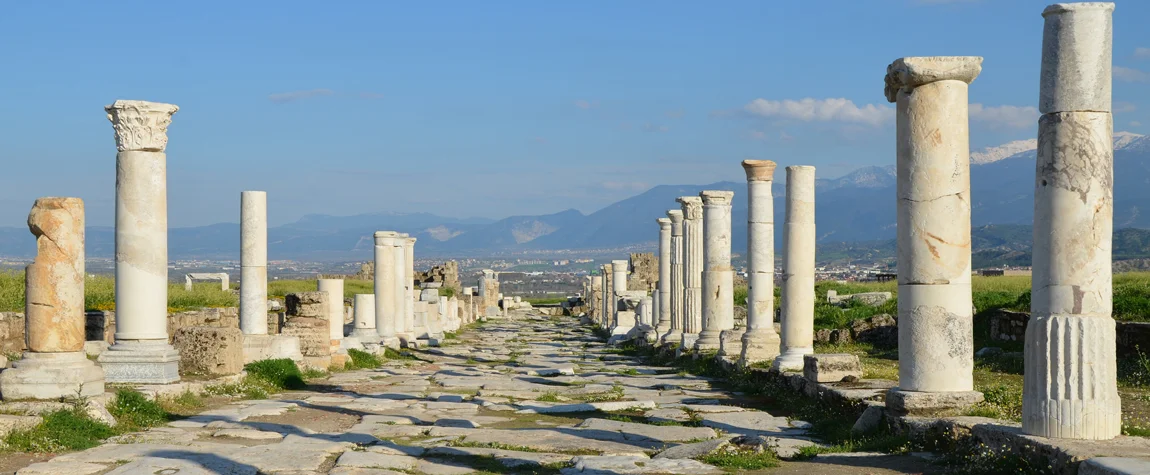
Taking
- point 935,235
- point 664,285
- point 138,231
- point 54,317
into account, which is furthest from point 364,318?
point 935,235

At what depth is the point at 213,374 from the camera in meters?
15.2

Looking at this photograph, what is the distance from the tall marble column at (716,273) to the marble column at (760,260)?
3215 millimetres

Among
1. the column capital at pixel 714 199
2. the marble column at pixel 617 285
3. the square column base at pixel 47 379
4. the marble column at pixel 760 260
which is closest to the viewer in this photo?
the square column base at pixel 47 379

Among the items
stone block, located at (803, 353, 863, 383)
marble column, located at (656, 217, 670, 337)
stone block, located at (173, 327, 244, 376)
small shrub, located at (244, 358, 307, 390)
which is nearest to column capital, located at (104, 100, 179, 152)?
stone block, located at (173, 327, 244, 376)

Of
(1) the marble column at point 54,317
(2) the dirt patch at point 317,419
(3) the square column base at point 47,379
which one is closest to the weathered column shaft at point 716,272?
(2) the dirt patch at point 317,419

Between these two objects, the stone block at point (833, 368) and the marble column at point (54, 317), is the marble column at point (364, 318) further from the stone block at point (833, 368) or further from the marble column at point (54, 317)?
the stone block at point (833, 368)

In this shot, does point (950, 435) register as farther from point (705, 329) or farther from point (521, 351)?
point (521, 351)

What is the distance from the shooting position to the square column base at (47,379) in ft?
37.9

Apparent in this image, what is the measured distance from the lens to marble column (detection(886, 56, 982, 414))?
32.6 feet

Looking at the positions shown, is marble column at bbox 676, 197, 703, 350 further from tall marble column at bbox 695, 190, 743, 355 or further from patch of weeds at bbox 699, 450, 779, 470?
patch of weeds at bbox 699, 450, 779, 470

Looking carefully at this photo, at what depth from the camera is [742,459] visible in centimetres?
903

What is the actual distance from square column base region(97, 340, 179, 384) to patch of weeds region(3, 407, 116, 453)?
9.24 ft

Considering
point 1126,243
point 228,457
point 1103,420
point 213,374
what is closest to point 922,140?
point 1103,420

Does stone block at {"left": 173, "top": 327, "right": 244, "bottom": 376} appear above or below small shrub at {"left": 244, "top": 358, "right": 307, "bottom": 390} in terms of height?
above
